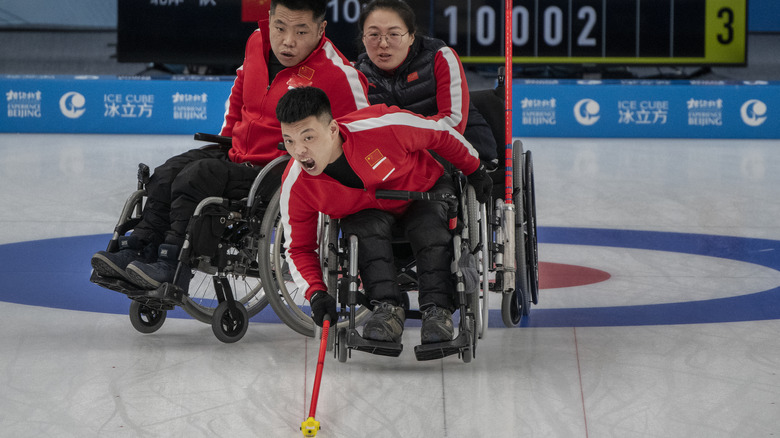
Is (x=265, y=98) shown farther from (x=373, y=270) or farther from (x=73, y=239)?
(x=73, y=239)

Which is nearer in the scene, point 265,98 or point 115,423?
point 115,423

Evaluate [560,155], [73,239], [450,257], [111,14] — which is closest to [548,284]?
[450,257]

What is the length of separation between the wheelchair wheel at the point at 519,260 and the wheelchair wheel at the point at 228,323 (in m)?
0.85

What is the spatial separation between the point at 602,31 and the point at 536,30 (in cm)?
A: 75

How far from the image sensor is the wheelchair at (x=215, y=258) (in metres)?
2.93

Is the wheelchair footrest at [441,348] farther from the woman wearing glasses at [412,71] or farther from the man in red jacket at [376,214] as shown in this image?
the woman wearing glasses at [412,71]

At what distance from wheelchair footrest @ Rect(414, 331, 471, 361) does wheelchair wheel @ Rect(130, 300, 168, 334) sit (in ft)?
3.24

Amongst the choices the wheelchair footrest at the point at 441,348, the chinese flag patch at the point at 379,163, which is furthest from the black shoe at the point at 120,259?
the wheelchair footrest at the point at 441,348

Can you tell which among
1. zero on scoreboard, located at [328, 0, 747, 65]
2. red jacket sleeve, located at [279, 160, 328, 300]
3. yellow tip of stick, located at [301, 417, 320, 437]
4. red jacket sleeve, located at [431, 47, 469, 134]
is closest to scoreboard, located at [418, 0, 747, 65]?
zero on scoreboard, located at [328, 0, 747, 65]

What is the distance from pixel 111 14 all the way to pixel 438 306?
13.3 meters

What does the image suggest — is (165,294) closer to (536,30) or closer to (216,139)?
(216,139)

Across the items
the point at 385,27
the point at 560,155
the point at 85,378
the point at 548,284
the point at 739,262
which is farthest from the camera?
the point at 560,155

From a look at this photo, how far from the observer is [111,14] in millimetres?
14961

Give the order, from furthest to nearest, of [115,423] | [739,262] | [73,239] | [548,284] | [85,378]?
[73,239], [739,262], [548,284], [85,378], [115,423]
